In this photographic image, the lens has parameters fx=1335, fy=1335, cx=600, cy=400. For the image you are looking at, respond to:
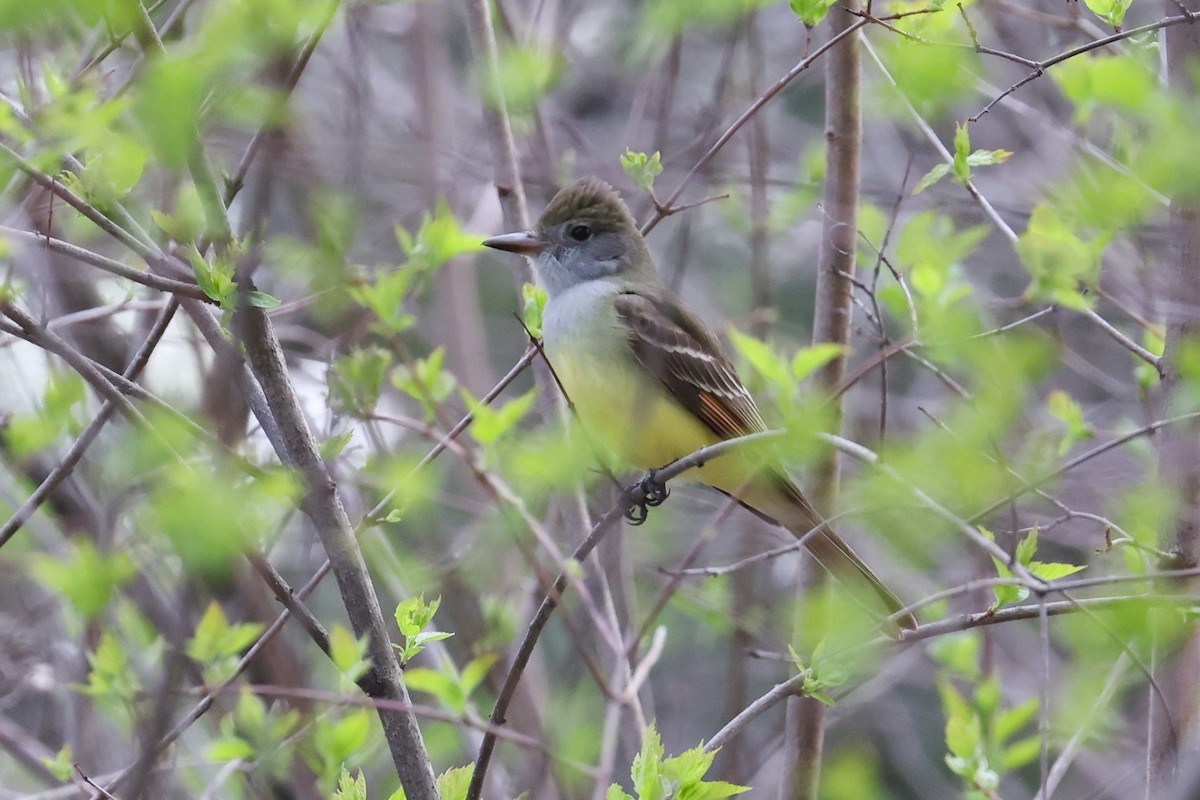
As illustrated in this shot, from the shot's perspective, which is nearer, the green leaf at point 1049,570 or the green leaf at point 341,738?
the green leaf at point 341,738

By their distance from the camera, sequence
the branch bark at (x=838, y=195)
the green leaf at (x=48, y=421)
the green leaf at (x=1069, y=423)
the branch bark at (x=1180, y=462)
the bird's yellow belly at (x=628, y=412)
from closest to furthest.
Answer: the branch bark at (x=1180, y=462) → the green leaf at (x=48, y=421) → the green leaf at (x=1069, y=423) → the branch bark at (x=838, y=195) → the bird's yellow belly at (x=628, y=412)

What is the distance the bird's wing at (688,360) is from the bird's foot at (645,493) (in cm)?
34

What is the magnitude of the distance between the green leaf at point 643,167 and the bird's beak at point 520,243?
596 millimetres

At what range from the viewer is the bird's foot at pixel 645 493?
12.9 ft

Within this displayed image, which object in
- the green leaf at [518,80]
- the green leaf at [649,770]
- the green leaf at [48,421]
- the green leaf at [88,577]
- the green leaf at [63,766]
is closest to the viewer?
the green leaf at [88,577]

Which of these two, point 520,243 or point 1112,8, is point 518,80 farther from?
point 1112,8

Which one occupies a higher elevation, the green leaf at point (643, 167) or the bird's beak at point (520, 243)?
the green leaf at point (643, 167)

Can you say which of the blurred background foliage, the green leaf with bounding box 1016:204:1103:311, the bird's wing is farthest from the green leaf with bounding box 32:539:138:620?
the green leaf with bounding box 1016:204:1103:311

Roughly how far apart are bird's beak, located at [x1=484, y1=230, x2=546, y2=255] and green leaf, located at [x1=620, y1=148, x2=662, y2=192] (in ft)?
1.96

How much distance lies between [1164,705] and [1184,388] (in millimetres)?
701

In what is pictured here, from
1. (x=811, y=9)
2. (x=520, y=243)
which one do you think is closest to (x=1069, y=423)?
(x=811, y=9)

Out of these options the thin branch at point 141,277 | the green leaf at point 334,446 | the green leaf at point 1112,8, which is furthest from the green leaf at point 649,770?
the green leaf at point 1112,8

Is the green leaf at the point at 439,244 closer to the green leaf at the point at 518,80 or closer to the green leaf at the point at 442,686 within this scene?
the green leaf at the point at 518,80

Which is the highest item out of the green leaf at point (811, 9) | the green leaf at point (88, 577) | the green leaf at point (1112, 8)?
the green leaf at point (811, 9)
